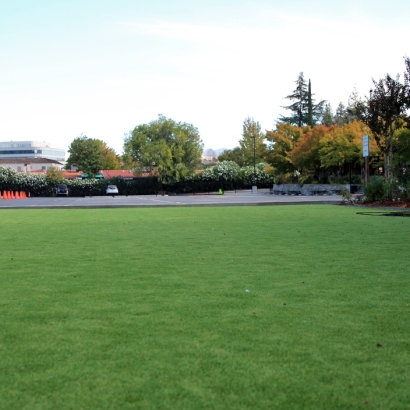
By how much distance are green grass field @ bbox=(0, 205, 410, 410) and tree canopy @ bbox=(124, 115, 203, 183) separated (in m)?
64.3

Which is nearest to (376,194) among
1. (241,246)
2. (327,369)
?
(241,246)

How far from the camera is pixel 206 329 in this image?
17.5 ft

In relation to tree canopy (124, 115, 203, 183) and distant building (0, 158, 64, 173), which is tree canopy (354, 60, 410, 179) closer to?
tree canopy (124, 115, 203, 183)

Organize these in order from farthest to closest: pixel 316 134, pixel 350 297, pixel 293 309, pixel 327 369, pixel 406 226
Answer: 1. pixel 316 134
2. pixel 406 226
3. pixel 350 297
4. pixel 293 309
5. pixel 327 369

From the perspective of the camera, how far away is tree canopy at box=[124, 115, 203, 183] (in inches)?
2948

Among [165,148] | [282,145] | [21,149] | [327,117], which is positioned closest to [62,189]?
[165,148]

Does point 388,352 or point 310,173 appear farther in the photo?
point 310,173

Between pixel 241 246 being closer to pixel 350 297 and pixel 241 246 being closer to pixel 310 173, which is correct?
pixel 350 297

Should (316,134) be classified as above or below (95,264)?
above

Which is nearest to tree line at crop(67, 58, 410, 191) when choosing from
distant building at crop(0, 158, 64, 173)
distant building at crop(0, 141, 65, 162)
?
distant building at crop(0, 158, 64, 173)

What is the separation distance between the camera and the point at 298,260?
943 cm

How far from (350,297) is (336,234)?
7.16 metres

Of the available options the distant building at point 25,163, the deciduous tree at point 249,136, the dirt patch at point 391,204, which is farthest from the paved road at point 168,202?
the distant building at point 25,163

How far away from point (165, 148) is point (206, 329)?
7029 centimetres
